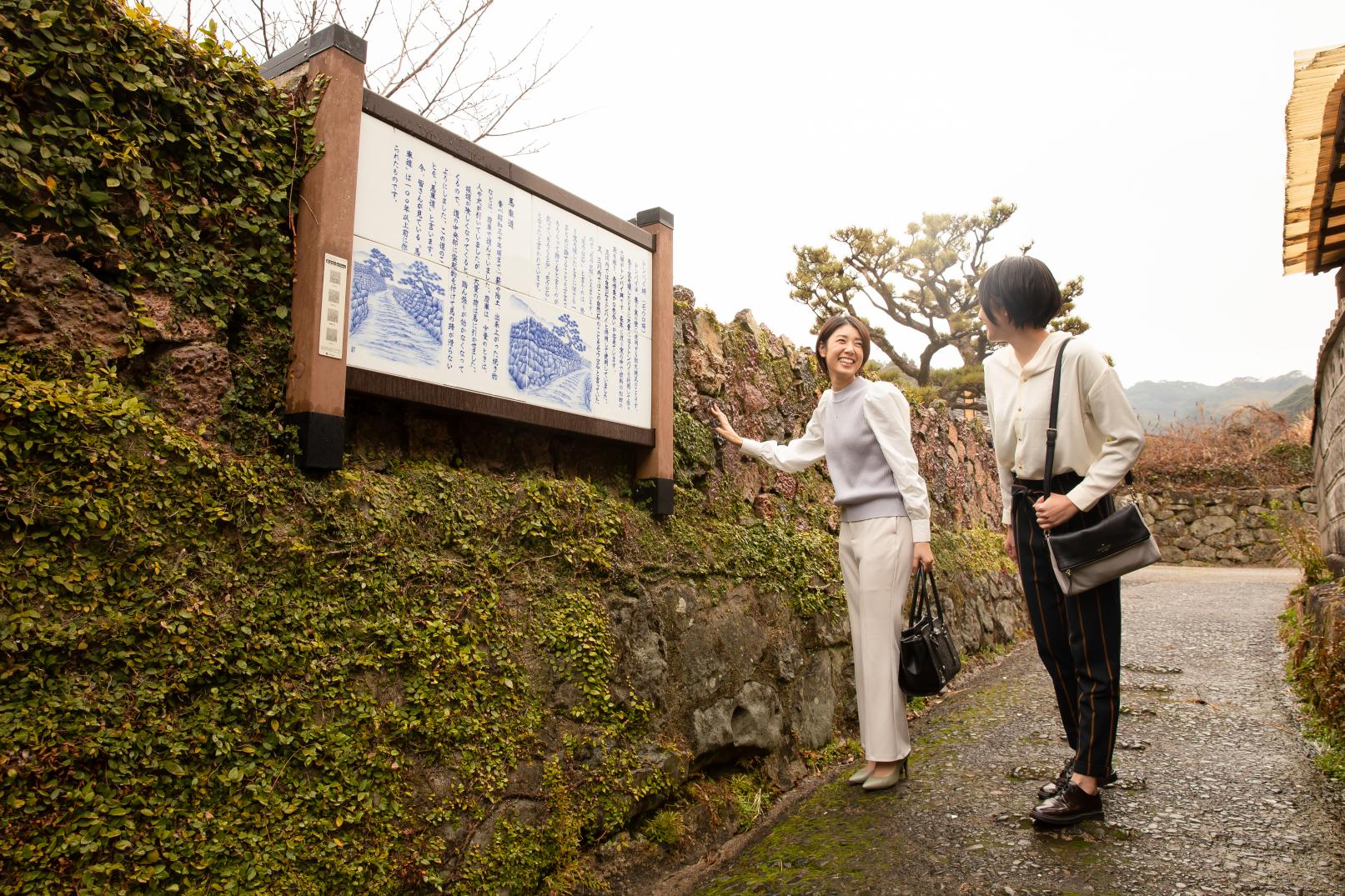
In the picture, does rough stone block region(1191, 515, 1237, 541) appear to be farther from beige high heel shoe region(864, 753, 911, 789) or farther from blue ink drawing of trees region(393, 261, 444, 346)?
blue ink drawing of trees region(393, 261, 444, 346)

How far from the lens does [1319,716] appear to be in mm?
3943

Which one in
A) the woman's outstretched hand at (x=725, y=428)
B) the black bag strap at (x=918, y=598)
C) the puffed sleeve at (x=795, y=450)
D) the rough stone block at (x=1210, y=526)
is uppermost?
the woman's outstretched hand at (x=725, y=428)

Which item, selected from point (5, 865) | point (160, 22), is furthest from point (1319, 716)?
point (160, 22)

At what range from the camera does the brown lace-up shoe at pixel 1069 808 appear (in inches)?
113

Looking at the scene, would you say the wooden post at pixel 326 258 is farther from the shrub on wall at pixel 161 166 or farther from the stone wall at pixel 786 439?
the stone wall at pixel 786 439

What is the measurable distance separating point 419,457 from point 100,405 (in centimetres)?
98

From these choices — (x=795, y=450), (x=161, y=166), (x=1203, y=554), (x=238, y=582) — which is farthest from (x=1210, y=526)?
(x=161, y=166)

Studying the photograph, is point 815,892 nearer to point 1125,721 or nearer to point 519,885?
point 519,885

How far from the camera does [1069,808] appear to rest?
2.87 metres

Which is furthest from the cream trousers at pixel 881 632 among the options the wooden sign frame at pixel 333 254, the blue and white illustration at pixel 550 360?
the wooden sign frame at pixel 333 254

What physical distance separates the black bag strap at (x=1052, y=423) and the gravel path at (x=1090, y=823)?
4.14ft

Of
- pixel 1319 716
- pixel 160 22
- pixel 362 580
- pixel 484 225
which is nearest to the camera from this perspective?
pixel 160 22

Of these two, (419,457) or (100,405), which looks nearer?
(100,405)

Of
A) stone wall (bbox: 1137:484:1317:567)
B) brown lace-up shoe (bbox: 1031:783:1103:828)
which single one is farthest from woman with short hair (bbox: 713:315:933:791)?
stone wall (bbox: 1137:484:1317:567)
